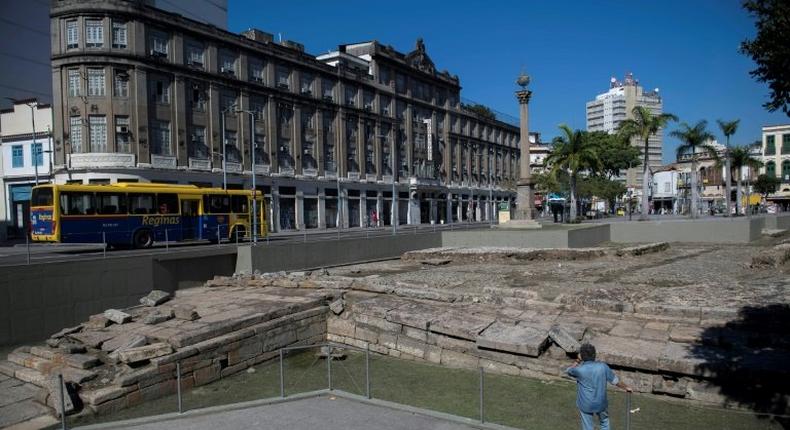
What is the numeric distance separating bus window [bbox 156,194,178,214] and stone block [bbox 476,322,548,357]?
18623 mm

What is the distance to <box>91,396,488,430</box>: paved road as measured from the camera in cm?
746

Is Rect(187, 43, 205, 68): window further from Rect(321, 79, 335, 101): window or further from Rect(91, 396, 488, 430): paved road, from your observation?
Rect(91, 396, 488, 430): paved road

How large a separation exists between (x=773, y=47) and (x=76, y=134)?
133 ft

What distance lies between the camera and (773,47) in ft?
26.7

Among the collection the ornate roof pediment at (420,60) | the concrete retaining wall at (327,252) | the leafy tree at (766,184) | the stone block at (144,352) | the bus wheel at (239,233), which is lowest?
the stone block at (144,352)

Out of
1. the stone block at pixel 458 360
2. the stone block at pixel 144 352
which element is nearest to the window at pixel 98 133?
the stone block at pixel 144 352

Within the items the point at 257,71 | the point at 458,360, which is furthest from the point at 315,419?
the point at 257,71

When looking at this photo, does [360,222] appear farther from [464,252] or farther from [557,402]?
[557,402]

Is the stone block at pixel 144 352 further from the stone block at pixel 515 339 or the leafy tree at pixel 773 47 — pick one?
the leafy tree at pixel 773 47

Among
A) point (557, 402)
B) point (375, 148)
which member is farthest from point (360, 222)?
point (557, 402)

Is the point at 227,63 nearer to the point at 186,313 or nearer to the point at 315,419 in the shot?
the point at 186,313

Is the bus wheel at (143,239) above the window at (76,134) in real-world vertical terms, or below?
below

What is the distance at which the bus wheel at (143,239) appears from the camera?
23.5 m

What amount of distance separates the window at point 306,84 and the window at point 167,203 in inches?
1118
